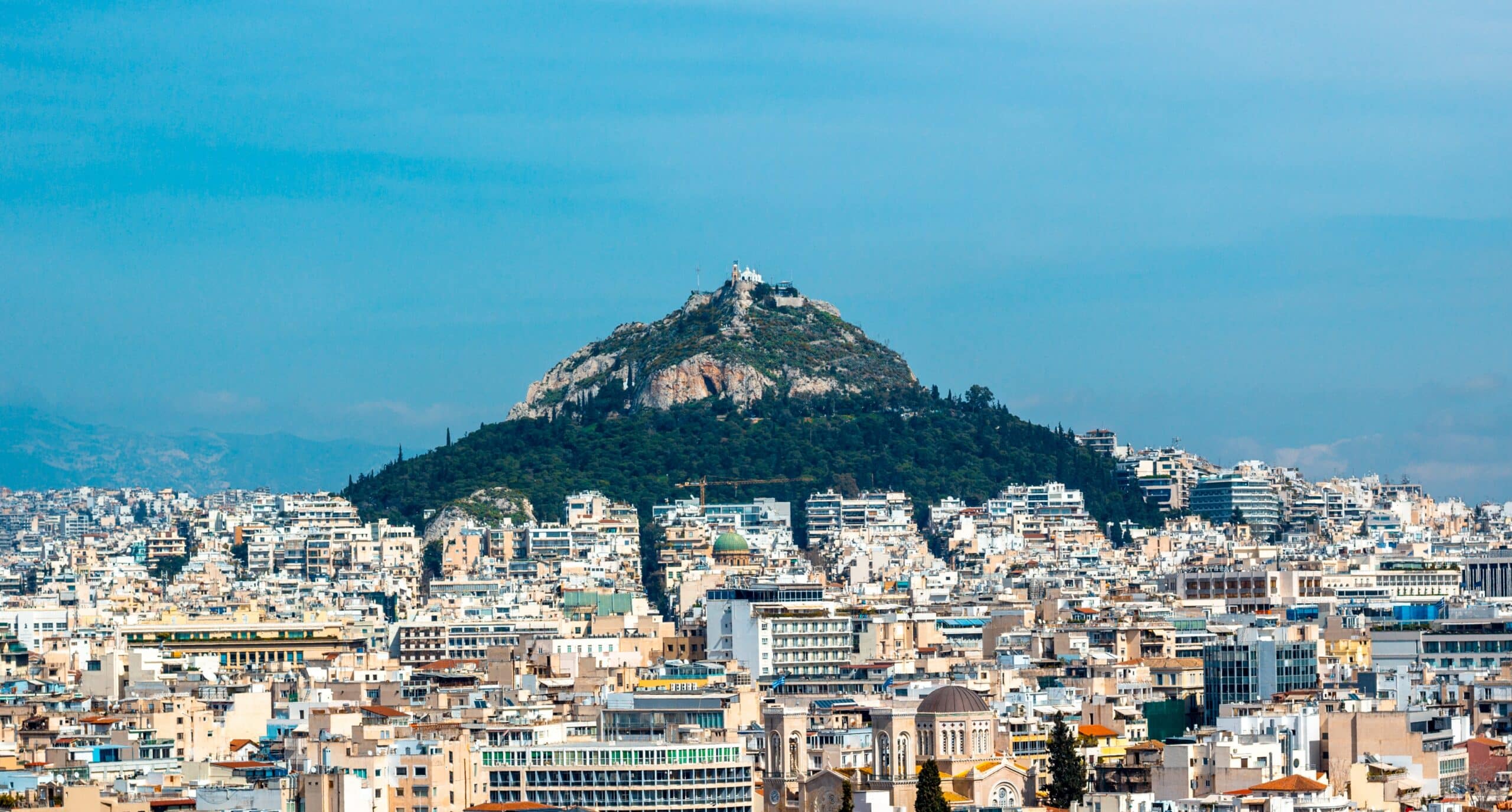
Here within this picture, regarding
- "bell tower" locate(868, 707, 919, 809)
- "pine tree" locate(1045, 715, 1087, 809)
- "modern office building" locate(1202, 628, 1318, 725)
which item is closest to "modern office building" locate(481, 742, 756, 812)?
"bell tower" locate(868, 707, 919, 809)

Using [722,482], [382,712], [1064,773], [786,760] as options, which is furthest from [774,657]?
[722,482]

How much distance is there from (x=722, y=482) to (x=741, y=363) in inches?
539

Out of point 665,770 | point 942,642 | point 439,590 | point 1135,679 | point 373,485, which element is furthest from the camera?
point 373,485

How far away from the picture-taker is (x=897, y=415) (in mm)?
189125

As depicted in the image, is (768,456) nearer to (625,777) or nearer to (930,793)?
(625,777)

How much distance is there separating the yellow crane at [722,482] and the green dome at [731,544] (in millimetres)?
27808

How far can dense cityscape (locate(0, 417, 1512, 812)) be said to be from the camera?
207 ft

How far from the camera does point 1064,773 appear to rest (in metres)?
63.2

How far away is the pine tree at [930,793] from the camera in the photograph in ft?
195

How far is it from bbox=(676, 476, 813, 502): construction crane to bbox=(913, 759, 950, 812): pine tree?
115m

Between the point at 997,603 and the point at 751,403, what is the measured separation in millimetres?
71213

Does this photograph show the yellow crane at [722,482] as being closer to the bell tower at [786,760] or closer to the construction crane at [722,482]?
the construction crane at [722,482]

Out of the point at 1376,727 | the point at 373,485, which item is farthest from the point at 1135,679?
the point at 373,485

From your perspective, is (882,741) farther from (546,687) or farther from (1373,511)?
(1373,511)
